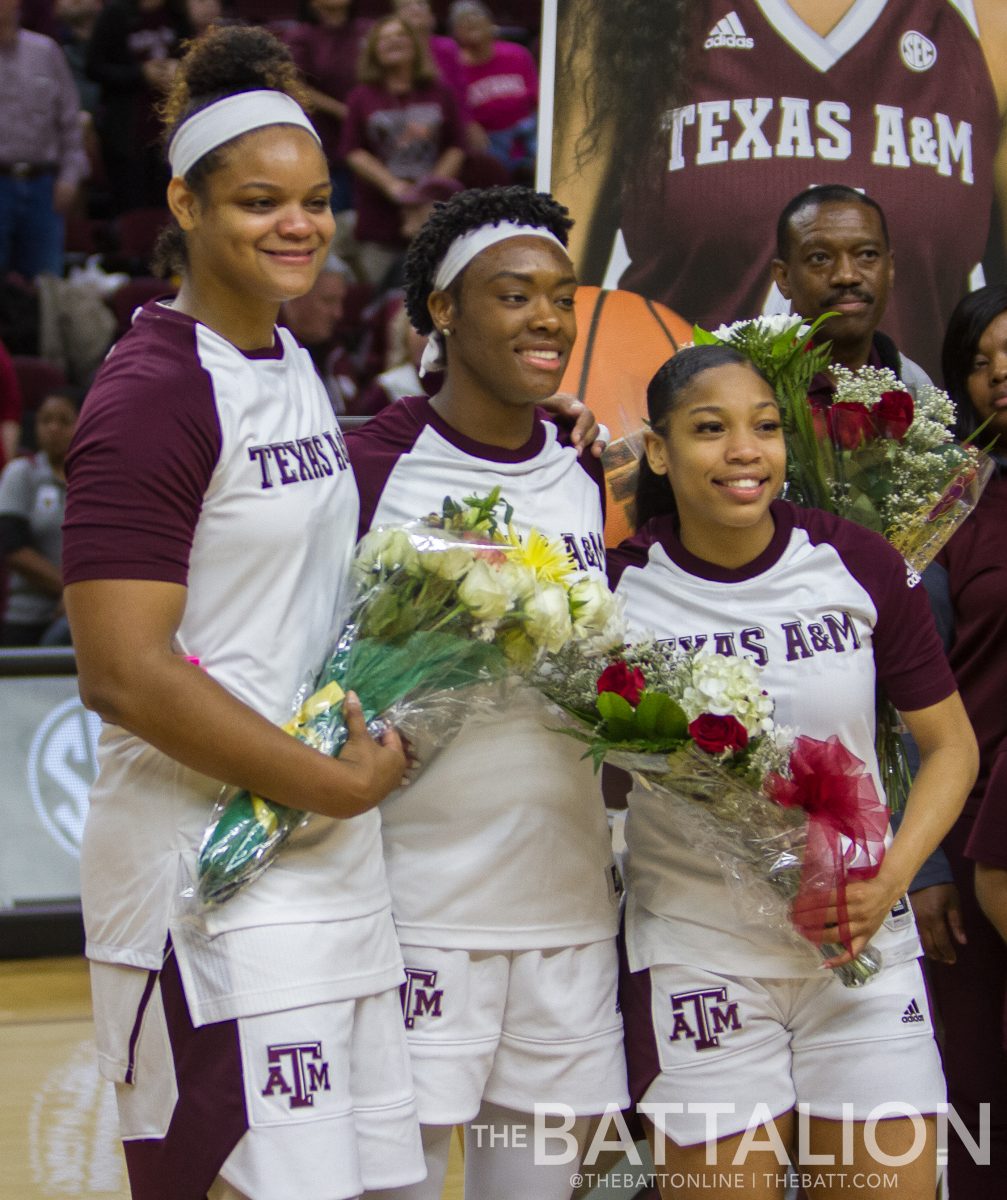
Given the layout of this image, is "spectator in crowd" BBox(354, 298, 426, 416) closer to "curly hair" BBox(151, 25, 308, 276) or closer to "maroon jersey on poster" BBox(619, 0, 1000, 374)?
"maroon jersey on poster" BBox(619, 0, 1000, 374)

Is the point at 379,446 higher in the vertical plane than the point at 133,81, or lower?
lower

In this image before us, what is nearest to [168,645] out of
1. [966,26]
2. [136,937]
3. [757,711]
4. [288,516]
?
[288,516]

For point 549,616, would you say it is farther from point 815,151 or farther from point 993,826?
point 815,151

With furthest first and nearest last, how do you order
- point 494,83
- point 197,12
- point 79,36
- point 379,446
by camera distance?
point 494,83 < point 79,36 < point 197,12 < point 379,446

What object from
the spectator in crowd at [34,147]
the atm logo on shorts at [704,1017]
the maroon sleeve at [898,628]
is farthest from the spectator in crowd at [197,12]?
the atm logo on shorts at [704,1017]

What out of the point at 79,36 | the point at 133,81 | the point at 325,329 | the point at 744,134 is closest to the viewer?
the point at 744,134

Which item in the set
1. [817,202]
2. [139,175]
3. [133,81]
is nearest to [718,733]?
[817,202]

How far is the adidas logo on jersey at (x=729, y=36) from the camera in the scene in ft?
12.4

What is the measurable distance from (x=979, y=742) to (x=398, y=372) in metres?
2.68

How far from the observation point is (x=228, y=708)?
2.00 metres

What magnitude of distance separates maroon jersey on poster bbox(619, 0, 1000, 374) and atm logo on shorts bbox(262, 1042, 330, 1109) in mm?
2222

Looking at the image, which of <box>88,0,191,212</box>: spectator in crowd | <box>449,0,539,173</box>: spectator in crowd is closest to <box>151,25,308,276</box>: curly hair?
<box>88,0,191,212</box>: spectator in crowd

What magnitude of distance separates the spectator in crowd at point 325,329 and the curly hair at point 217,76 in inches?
140

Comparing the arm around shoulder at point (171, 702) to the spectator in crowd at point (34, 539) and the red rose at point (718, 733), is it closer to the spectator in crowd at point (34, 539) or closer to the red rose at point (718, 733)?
the red rose at point (718, 733)
